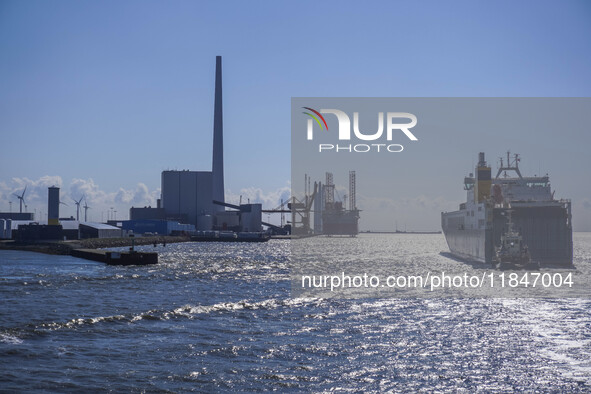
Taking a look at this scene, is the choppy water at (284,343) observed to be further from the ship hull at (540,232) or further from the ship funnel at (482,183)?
the ship funnel at (482,183)

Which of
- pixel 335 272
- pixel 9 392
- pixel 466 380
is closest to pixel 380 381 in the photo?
pixel 466 380

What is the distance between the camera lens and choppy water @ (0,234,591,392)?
68.8ft

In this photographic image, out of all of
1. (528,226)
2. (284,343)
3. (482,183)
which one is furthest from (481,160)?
(284,343)

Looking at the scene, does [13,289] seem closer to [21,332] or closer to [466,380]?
[21,332]

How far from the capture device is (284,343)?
2695 cm

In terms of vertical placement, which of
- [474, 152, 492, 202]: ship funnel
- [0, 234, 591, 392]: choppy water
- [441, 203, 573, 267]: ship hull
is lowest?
[0, 234, 591, 392]: choppy water

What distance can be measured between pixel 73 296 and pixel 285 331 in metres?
21.5

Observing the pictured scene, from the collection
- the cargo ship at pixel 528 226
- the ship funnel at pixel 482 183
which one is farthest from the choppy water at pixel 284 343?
the ship funnel at pixel 482 183

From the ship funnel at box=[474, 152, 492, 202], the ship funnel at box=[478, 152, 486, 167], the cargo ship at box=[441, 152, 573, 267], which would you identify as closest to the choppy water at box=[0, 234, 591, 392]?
the cargo ship at box=[441, 152, 573, 267]

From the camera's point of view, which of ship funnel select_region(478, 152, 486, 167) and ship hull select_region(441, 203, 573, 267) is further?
ship funnel select_region(478, 152, 486, 167)

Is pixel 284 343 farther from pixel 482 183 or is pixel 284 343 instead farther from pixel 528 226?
pixel 482 183

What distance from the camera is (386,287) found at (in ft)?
168

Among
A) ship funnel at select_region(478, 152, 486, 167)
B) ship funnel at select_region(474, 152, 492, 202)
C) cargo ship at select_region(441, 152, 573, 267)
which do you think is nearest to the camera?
cargo ship at select_region(441, 152, 573, 267)

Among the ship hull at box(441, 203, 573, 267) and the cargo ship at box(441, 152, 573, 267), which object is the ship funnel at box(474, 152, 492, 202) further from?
the ship hull at box(441, 203, 573, 267)
